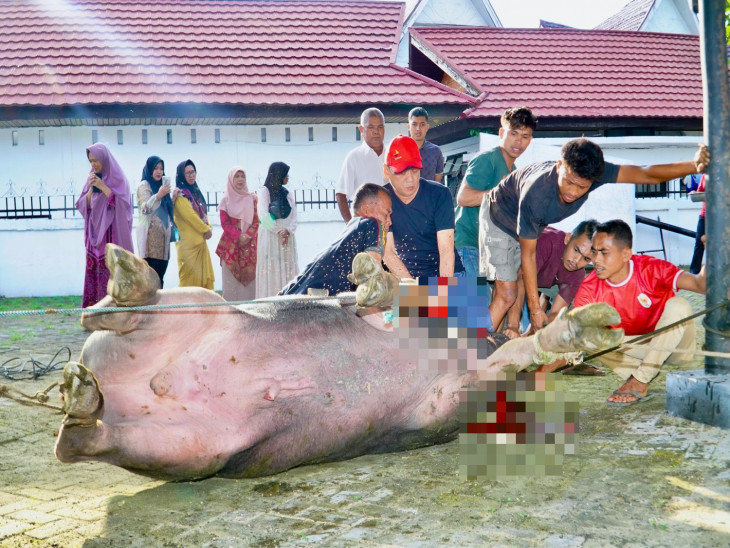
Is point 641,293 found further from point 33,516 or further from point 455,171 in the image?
point 455,171

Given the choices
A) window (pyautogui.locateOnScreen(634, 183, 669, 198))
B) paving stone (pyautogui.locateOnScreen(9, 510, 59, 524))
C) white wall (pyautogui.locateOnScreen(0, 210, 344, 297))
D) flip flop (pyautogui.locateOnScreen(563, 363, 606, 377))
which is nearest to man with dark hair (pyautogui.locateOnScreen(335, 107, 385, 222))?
flip flop (pyautogui.locateOnScreen(563, 363, 606, 377))

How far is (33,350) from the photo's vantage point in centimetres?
722

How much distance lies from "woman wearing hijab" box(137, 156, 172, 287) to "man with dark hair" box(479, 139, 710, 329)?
475 cm

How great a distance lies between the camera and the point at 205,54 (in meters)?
14.3

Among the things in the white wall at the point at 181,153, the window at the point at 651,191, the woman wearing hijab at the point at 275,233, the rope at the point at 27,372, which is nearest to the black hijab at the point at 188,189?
the woman wearing hijab at the point at 275,233

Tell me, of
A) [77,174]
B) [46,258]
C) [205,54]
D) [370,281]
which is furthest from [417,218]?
[205,54]

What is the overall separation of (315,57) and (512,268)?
1025cm

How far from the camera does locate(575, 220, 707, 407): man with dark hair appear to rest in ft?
15.4

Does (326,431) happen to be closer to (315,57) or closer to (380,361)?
(380,361)

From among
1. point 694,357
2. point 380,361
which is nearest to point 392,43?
point 694,357

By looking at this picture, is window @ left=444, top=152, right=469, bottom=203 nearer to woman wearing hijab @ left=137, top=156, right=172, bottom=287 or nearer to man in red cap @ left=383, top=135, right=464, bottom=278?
woman wearing hijab @ left=137, top=156, right=172, bottom=287

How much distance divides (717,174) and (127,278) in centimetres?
317

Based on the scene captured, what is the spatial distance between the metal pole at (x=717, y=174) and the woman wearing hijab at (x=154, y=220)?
616cm

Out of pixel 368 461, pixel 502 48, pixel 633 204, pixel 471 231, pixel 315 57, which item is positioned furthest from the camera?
pixel 502 48
